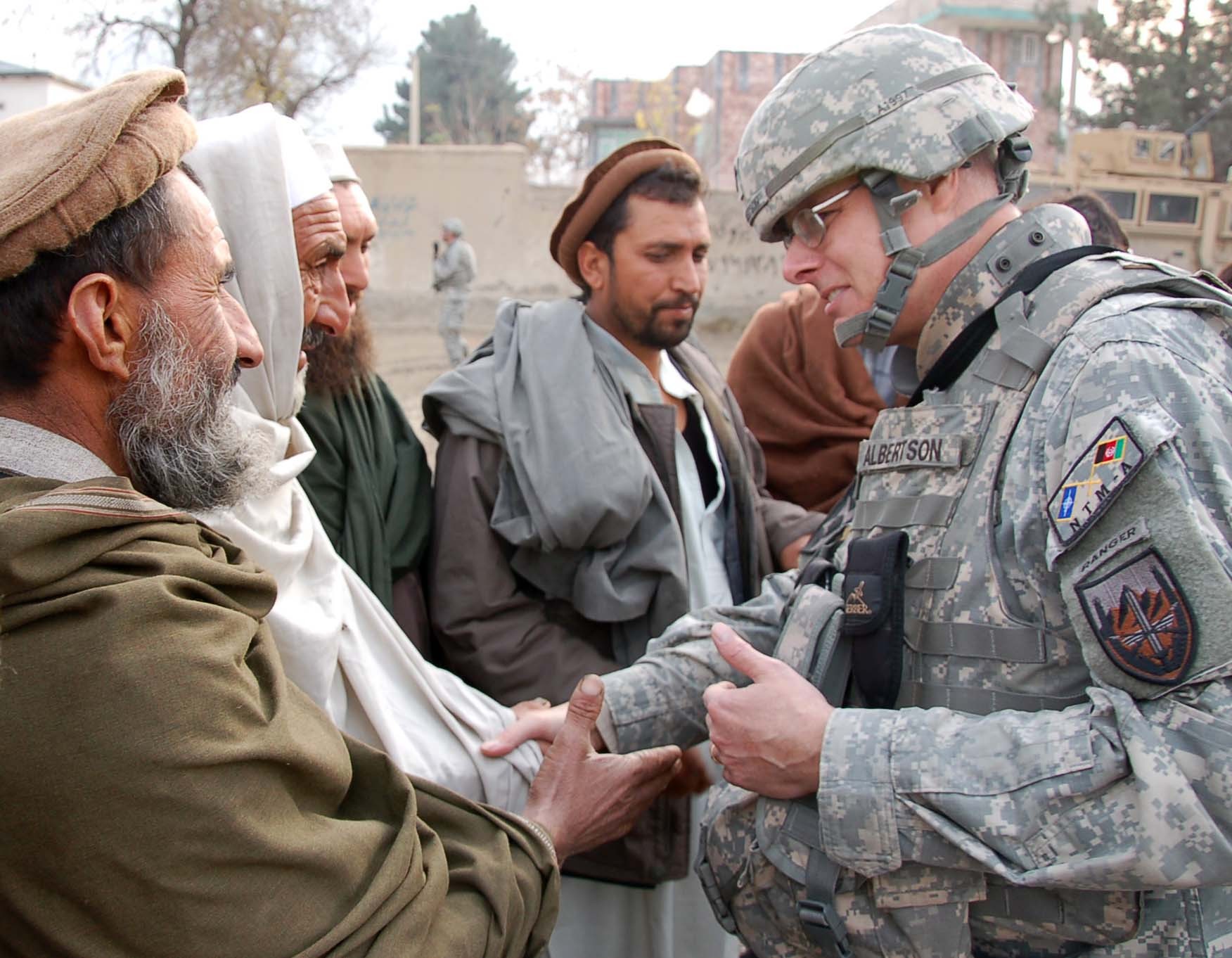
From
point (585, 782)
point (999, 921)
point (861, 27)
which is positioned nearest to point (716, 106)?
point (861, 27)

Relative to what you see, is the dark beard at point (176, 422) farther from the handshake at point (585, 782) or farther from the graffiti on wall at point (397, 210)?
the graffiti on wall at point (397, 210)

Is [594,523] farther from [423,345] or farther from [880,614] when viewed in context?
[423,345]

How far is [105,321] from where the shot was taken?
4.99 ft

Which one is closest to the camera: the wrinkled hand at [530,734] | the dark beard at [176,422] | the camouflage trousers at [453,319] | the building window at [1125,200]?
the dark beard at [176,422]

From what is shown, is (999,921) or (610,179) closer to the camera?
(999,921)

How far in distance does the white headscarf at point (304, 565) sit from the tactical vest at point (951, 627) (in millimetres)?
631

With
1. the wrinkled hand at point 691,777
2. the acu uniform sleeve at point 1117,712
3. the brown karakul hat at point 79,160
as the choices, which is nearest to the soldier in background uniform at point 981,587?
the acu uniform sleeve at point 1117,712

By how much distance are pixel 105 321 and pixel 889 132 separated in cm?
130

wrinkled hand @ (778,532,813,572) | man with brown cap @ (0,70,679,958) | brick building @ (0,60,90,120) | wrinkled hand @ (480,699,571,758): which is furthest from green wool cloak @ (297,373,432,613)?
brick building @ (0,60,90,120)

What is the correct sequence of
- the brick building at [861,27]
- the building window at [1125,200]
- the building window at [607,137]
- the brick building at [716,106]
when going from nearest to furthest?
the building window at [1125,200] < the brick building at [861,27] < the brick building at [716,106] < the building window at [607,137]

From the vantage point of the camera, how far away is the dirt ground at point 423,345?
13594 mm

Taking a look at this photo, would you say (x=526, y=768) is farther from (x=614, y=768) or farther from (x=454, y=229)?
(x=454, y=229)

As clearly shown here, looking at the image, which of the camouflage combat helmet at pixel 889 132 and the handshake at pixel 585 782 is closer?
the camouflage combat helmet at pixel 889 132

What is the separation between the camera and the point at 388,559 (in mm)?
2746
